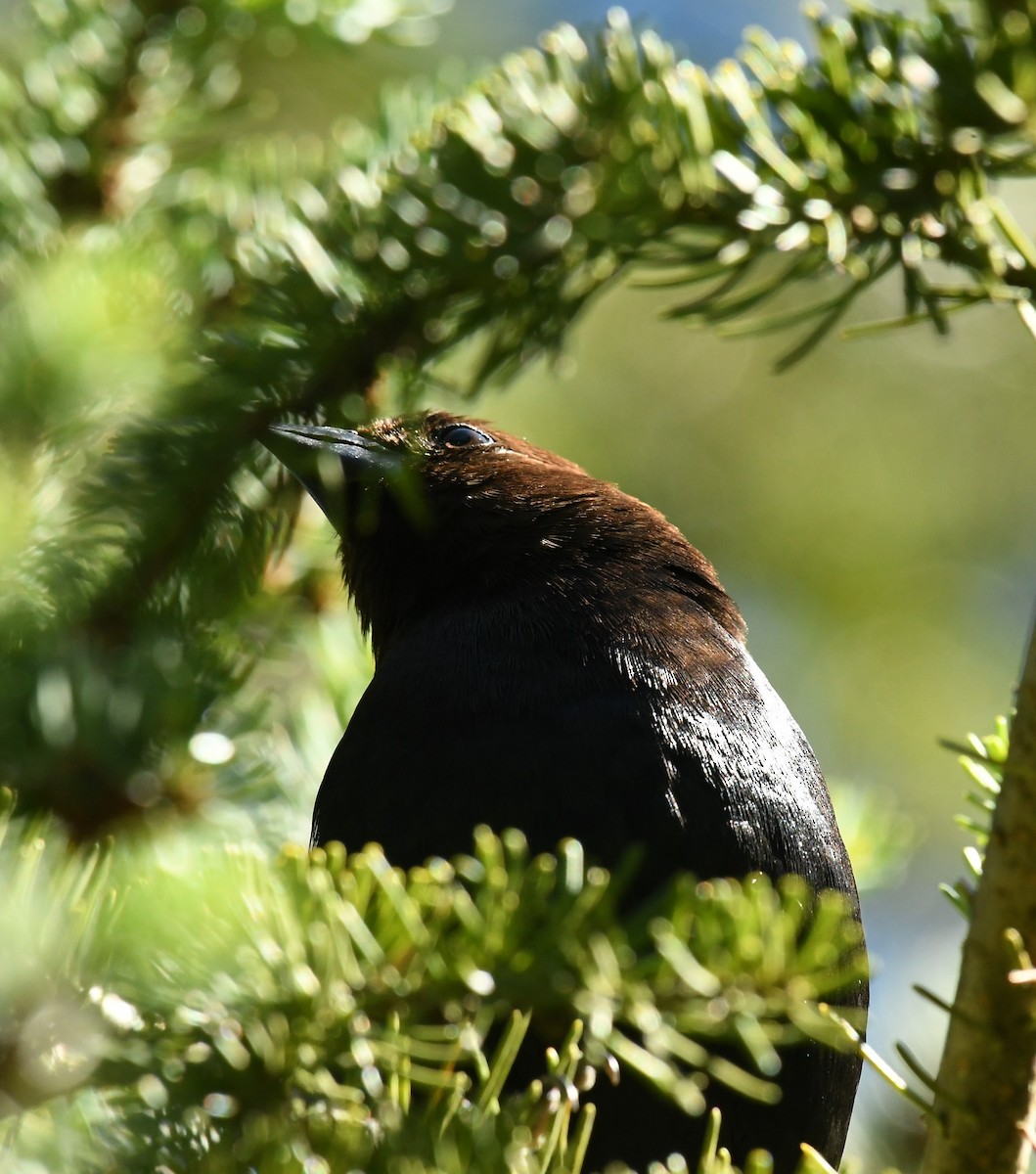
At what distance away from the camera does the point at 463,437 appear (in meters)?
3.08

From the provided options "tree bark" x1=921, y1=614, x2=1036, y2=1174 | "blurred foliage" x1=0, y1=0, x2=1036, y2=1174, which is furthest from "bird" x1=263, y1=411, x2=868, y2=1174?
"tree bark" x1=921, y1=614, x2=1036, y2=1174

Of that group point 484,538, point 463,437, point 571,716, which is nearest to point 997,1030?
point 571,716

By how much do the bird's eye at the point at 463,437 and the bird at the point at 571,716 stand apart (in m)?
0.21

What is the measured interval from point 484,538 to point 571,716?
0.70m

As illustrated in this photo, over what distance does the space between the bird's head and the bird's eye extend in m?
0.02

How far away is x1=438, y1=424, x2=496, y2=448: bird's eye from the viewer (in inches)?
120

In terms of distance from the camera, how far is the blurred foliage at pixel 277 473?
3.23 ft

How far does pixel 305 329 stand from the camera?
1.70 meters

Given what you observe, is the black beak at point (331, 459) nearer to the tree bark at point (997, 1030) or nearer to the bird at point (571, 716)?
the bird at point (571, 716)

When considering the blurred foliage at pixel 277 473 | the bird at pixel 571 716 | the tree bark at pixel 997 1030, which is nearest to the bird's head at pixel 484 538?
the bird at pixel 571 716

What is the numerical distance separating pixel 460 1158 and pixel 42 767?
3.64 feet

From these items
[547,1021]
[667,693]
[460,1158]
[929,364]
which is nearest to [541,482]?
[667,693]

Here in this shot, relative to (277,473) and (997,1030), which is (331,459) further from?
(997,1030)

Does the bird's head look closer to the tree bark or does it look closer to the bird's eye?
the bird's eye
